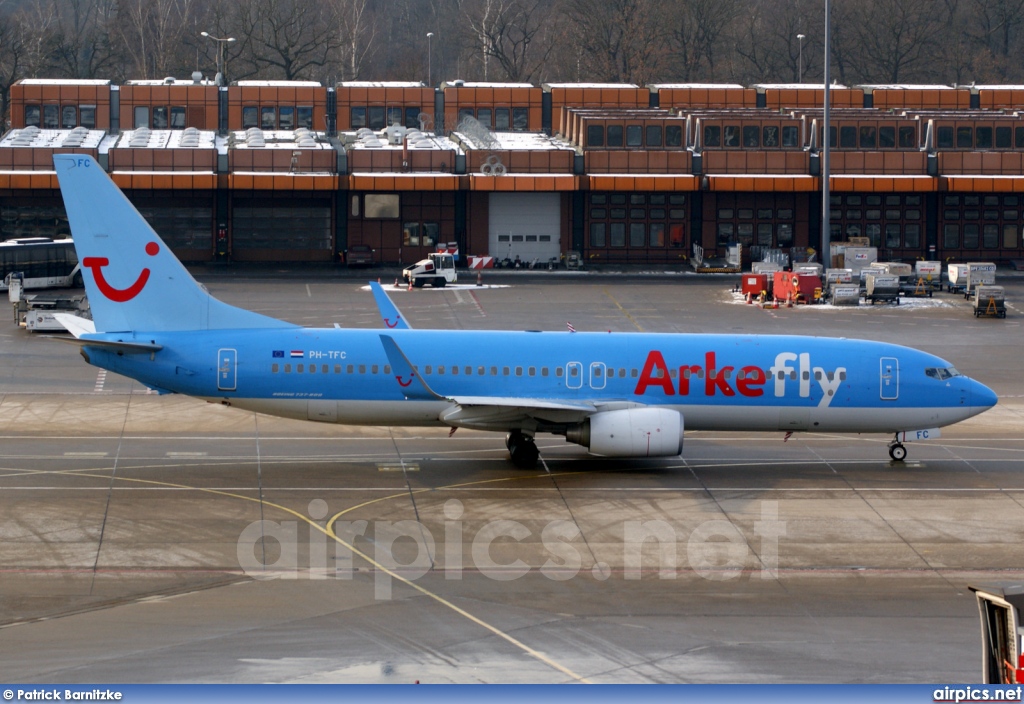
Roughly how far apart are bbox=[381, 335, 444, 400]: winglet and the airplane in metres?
0.06

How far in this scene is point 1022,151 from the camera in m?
99.1

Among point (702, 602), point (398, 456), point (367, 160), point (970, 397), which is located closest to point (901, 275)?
point (367, 160)

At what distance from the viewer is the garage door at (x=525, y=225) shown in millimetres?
99688

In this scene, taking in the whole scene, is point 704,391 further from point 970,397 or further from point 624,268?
point 624,268

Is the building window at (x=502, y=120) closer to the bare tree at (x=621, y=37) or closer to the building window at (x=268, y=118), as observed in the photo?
the building window at (x=268, y=118)

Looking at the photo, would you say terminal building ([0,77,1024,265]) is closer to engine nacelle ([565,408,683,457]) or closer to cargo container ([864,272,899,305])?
cargo container ([864,272,899,305])

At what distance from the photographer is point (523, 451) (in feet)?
130

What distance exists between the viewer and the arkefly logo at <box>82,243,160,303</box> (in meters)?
38.9

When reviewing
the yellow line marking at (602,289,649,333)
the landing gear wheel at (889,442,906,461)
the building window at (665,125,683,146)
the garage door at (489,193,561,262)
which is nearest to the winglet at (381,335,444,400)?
the landing gear wheel at (889,442,906,461)

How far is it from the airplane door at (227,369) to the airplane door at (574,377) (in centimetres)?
934

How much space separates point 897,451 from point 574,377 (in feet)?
34.7

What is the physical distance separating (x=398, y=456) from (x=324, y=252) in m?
59.5

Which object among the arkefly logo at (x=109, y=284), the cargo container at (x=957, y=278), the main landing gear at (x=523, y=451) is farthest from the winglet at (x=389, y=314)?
the cargo container at (x=957, y=278)

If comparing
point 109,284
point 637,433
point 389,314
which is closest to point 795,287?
point 389,314
